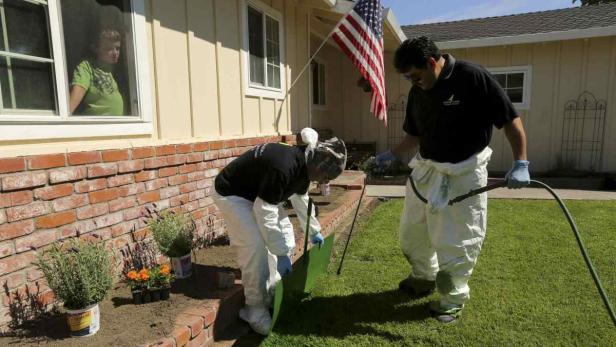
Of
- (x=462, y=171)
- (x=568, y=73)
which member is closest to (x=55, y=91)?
(x=462, y=171)

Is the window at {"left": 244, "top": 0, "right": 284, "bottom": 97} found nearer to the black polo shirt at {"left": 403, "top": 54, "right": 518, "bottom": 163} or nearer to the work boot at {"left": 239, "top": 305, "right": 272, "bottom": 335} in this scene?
the black polo shirt at {"left": 403, "top": 54, "right": 518, "bottom": 163}

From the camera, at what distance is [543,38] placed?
8.82 meters

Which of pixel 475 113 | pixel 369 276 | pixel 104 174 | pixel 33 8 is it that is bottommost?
pixel 369 276

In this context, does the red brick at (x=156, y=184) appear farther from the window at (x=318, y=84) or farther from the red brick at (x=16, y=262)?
the window at (x=318, y=84)

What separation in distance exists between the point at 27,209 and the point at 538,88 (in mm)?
10229

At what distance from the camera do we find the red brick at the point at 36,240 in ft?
7.64

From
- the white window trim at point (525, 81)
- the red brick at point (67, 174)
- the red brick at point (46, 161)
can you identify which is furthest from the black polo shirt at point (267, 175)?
the white window trim at point (525, 81)

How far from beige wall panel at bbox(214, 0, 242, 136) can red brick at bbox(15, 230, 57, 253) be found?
231 cm

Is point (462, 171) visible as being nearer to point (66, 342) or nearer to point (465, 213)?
point (465, 213)

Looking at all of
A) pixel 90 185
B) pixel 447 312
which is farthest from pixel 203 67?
pixel 447 312

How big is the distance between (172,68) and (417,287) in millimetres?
2936

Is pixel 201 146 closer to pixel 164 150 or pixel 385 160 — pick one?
pixel 164 150

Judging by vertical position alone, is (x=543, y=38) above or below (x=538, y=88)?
above

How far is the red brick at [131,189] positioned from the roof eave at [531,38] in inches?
337
